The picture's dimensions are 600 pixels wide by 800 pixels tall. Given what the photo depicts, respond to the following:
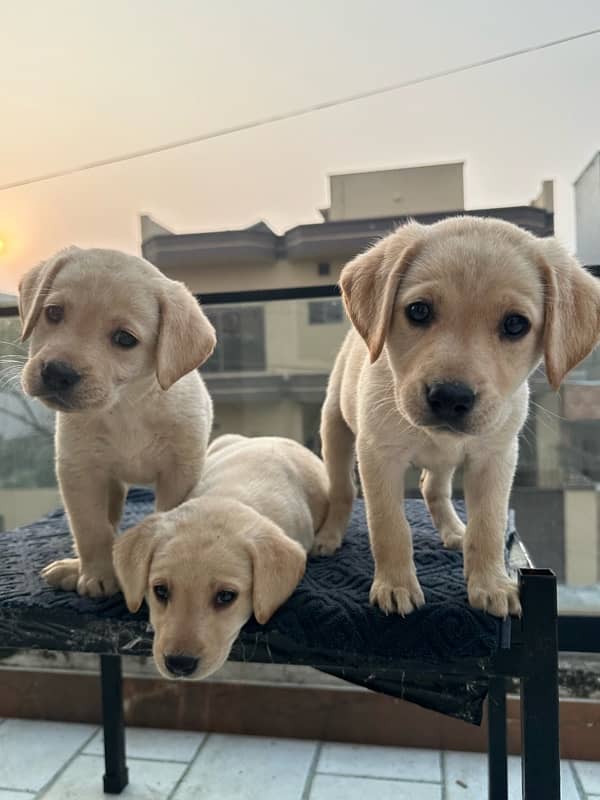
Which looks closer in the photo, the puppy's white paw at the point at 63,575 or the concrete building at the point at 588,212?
the puppy's white paw at the point at 63,575

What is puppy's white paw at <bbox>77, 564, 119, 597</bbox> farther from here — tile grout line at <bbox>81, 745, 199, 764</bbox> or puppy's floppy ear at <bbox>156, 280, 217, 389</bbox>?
tile grout line at <bbox>81, 745, 199, 764</bbox>

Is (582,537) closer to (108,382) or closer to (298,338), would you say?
(298,338)

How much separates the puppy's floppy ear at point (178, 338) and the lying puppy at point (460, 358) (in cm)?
26

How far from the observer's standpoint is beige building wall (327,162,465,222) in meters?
1.97

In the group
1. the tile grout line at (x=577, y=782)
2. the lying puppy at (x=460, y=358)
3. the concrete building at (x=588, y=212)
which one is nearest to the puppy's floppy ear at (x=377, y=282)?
the lying puppy at (x=460, y=358)

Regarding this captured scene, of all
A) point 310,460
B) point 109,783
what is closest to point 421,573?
point 310,460

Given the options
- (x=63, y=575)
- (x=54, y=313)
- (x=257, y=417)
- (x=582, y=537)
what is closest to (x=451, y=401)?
(x=54, y=313)

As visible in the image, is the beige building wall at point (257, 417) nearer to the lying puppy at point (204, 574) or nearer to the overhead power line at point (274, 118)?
the overhead power line at point (274, 118)

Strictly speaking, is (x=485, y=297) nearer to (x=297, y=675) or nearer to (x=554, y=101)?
(x=554, y=101)

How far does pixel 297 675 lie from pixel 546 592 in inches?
59.1

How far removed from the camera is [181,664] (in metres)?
0.97

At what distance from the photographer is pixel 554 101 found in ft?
6.19

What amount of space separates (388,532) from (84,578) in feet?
1.83

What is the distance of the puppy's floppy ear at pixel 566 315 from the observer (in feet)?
3.21
